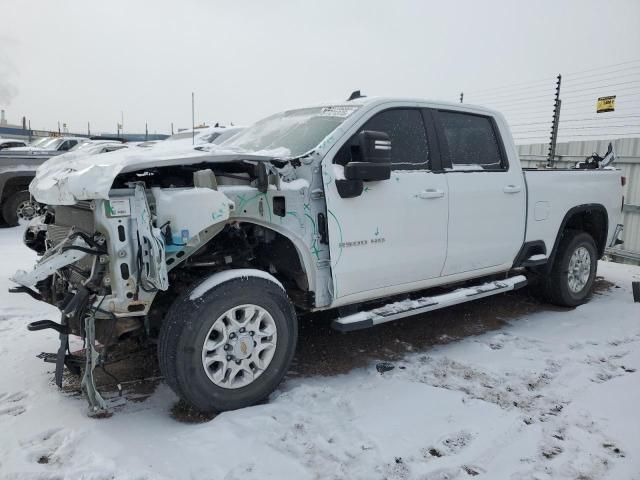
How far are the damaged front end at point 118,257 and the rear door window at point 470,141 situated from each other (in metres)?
2.20

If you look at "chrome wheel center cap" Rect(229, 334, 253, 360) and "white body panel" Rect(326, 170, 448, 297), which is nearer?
"chrome wheel center cap" Rect(229, 334, 253, 360)

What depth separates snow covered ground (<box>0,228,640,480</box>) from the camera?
258 cm

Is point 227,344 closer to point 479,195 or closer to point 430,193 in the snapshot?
point 430,193

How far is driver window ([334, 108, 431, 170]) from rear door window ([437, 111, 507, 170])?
27 cm

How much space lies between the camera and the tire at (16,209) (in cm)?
951

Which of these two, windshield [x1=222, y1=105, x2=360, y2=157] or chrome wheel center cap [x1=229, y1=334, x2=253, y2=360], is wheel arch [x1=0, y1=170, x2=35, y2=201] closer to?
windshield [x1=222, y1=105, x2=360, y2=157]

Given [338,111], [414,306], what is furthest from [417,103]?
[414,306]

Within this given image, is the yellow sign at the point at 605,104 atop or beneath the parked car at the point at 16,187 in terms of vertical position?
atop

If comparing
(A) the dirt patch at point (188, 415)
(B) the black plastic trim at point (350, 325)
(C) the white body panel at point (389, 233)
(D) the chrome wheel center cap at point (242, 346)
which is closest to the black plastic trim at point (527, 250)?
(C) the white body panel at point (389, 233)

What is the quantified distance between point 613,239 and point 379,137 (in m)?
3.96

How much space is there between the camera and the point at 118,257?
2.80 metres

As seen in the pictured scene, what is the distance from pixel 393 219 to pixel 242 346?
1.44 m

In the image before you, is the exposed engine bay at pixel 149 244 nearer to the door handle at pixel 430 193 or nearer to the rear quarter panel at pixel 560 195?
the door handle at pixel 430 193

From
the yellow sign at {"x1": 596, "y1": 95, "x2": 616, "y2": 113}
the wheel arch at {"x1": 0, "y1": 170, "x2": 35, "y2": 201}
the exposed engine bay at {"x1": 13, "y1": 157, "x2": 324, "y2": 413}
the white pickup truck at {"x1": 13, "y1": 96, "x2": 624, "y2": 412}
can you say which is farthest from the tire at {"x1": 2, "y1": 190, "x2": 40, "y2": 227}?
the yellow sign at {"x1": 596, "y1": 95, "x2": 616, "y2": 113}
